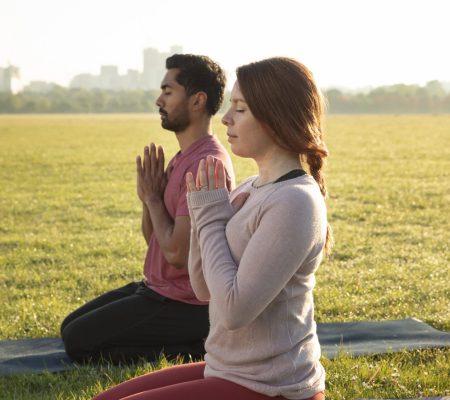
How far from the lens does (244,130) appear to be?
2.91 meters

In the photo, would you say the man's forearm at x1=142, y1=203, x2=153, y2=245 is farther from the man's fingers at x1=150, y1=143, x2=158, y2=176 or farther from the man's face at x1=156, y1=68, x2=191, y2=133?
the man's face at x1=156, y1=68, x2=191, y2=133

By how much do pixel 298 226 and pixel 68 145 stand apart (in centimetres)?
3511

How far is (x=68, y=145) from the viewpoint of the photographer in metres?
36.9

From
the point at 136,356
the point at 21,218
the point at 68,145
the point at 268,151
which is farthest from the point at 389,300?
the point at 68,145

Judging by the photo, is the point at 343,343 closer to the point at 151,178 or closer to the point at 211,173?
the point at 151,178

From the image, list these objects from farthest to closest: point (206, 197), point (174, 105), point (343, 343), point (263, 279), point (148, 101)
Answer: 1. point (148, 101)
2. point (343, 343)
3. point (174, 105)
4. point (206, 197)
5. point (263, 279)

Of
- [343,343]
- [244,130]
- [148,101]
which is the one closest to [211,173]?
[244,130]

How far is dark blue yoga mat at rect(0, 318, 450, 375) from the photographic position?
5.57 m

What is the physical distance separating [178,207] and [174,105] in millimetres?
682

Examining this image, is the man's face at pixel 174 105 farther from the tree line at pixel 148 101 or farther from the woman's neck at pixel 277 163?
the tree line at pixel 148 101

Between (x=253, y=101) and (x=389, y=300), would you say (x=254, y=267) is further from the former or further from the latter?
(x=389, y=300)

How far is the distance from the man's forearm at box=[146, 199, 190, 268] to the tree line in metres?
106

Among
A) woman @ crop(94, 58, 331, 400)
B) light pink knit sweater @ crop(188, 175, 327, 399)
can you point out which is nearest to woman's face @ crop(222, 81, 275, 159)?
woman @ crop(94, 58, 331, 400)

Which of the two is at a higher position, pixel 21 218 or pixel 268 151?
pixel 268 151
